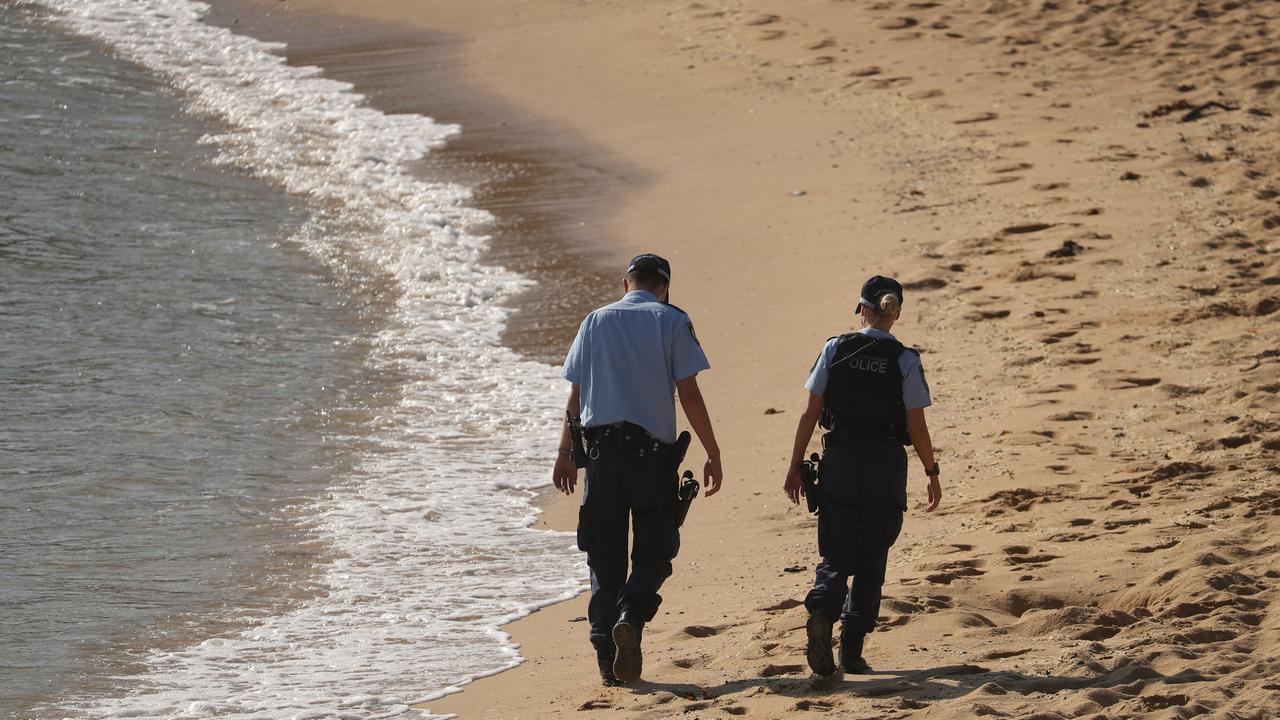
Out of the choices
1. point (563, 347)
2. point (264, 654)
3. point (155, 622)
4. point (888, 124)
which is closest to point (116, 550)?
point (155, 622)

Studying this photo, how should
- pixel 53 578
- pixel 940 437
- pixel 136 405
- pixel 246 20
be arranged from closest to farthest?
pixel 53 578, pixel 940 437, pixel 136 405, pixel 246 20

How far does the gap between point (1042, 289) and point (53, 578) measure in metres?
6.49

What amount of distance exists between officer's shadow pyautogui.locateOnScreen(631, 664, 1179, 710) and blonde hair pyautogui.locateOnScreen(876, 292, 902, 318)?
1242 millimetres

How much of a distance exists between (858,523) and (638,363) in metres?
0.95

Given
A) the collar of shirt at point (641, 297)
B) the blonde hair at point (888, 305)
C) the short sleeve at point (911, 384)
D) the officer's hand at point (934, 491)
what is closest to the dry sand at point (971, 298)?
the officer's hand at point (934, 491)

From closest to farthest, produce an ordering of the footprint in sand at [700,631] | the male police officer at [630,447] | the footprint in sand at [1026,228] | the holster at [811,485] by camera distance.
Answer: the holster at [811,485] < the male police officer at [630,447] < the footprint in sand at [700,631] < the footprint in sand at [1026,228]

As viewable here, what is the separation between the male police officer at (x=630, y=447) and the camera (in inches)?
218

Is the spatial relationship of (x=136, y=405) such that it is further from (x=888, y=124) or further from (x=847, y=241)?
(x=888, y=124)

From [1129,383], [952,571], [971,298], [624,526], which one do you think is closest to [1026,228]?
[971,298]

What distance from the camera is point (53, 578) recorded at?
7215 mm

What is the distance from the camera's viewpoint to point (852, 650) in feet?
17.9

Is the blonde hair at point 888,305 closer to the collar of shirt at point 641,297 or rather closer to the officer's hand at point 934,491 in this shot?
the officer's hand at point 934,491

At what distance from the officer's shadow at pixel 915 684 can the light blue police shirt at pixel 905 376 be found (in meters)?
0.92

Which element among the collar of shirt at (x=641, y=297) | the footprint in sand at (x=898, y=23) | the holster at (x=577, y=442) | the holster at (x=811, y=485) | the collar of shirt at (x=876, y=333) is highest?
the footprint in sand at (x=898, y=23)
